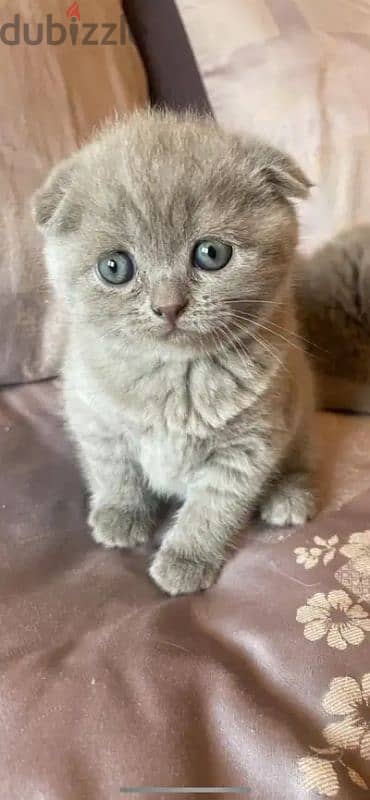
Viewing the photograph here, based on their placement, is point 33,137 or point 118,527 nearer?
point 118,527

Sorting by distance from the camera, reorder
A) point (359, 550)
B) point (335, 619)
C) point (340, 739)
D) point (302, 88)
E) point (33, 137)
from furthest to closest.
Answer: point (302, 88) < point (33, 137) < point (359, 550) < point (335, 619) < point (340, 739)

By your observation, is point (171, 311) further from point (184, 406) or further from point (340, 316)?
point (340, 316)

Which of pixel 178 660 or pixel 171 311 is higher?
pixel 171 311

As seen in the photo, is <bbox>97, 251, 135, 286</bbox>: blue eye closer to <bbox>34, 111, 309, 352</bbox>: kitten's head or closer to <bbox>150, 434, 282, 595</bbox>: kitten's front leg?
<bbox>34, 111, 309, 352</bbox>: kitten's head

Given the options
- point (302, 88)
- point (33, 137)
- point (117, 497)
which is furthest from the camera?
point (302, 88)

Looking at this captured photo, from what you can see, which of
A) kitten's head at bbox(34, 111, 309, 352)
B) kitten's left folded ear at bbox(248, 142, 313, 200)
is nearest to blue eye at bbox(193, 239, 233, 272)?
kitten's head at bbox(34, 111, 309, 352)

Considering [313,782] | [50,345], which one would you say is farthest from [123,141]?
[313,782]

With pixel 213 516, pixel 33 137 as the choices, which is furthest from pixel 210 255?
pixel 33 137
